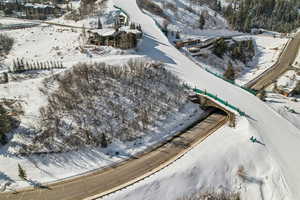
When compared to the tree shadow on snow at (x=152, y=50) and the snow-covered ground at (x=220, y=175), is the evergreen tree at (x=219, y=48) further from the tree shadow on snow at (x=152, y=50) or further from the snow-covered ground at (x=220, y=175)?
the snow-covered ground at (x=220, y=175)

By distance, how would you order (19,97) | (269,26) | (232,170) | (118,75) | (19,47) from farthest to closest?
(269,26), (19,47), (118,75), (19,97), (232,170)

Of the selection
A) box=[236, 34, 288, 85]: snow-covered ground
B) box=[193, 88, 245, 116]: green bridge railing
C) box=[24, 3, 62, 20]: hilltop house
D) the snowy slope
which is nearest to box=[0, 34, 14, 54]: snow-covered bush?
box=[24, 3, 62, 20]: hilltop house

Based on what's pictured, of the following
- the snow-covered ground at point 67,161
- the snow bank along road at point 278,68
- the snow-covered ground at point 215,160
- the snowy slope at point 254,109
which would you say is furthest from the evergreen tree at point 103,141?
the snow bank along road at point 278,68

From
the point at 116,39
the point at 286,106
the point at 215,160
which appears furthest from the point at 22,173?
the point at 286,106

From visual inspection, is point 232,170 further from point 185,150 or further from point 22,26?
point 22,26

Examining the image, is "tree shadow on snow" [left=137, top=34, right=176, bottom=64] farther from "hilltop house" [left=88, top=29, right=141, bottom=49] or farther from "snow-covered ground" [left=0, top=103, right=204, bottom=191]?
"snow-covered ground" [left=0, top=103, right=204, bottom=191]

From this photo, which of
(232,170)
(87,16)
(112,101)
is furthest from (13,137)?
(87,16)

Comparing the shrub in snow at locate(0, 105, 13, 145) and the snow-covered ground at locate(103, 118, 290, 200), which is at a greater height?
the shrub in snow at locate(0, 105, 13, 145)
